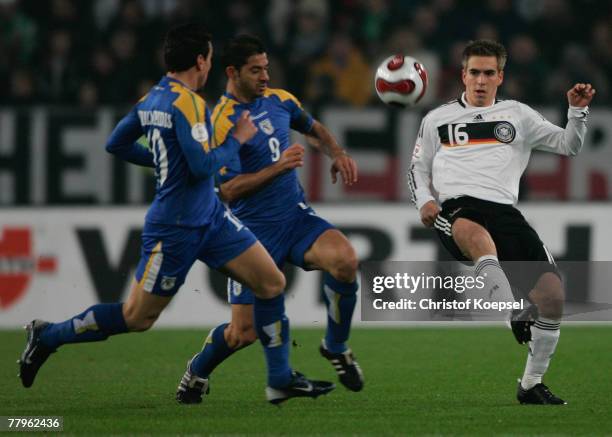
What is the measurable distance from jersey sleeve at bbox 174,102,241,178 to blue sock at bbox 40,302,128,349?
0.91 meters

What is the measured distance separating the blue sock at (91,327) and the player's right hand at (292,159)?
1.22 m

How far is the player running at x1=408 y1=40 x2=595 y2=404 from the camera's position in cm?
763

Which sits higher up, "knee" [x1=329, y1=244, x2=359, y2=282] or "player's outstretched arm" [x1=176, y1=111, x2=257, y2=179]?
"player's outstretched arm" [x1=176, y1=111, x2=257, y2=179]

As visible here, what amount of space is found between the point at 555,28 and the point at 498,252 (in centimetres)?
737

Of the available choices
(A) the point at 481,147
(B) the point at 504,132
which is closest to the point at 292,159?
(A) the point at 481,147

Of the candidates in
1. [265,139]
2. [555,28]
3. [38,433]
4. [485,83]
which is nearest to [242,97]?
[265,139]

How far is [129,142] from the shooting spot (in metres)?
7.38

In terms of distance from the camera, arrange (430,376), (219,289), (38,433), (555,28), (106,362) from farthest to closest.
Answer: (555,28)
(219,289)
(106,362)
(430,376)
(38,433)

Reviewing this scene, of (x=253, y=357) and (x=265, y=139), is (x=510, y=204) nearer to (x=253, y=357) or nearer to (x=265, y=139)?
(x=265, y=139)

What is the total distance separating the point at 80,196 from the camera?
41.9 feet

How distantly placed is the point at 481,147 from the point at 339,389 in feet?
5.79

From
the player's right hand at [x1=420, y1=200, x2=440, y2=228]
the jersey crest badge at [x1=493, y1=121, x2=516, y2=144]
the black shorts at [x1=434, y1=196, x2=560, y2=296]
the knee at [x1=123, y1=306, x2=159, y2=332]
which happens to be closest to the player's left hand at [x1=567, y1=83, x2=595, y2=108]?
the jersey crest badge at [x1=493, y1=121, x2=516, y2=144]

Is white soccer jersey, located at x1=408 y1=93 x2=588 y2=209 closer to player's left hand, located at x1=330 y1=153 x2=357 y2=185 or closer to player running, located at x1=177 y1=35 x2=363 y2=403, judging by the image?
player's left hand, located at x1=330 y1=153 x2=357 y2=185

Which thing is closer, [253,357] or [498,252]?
[498,252]
